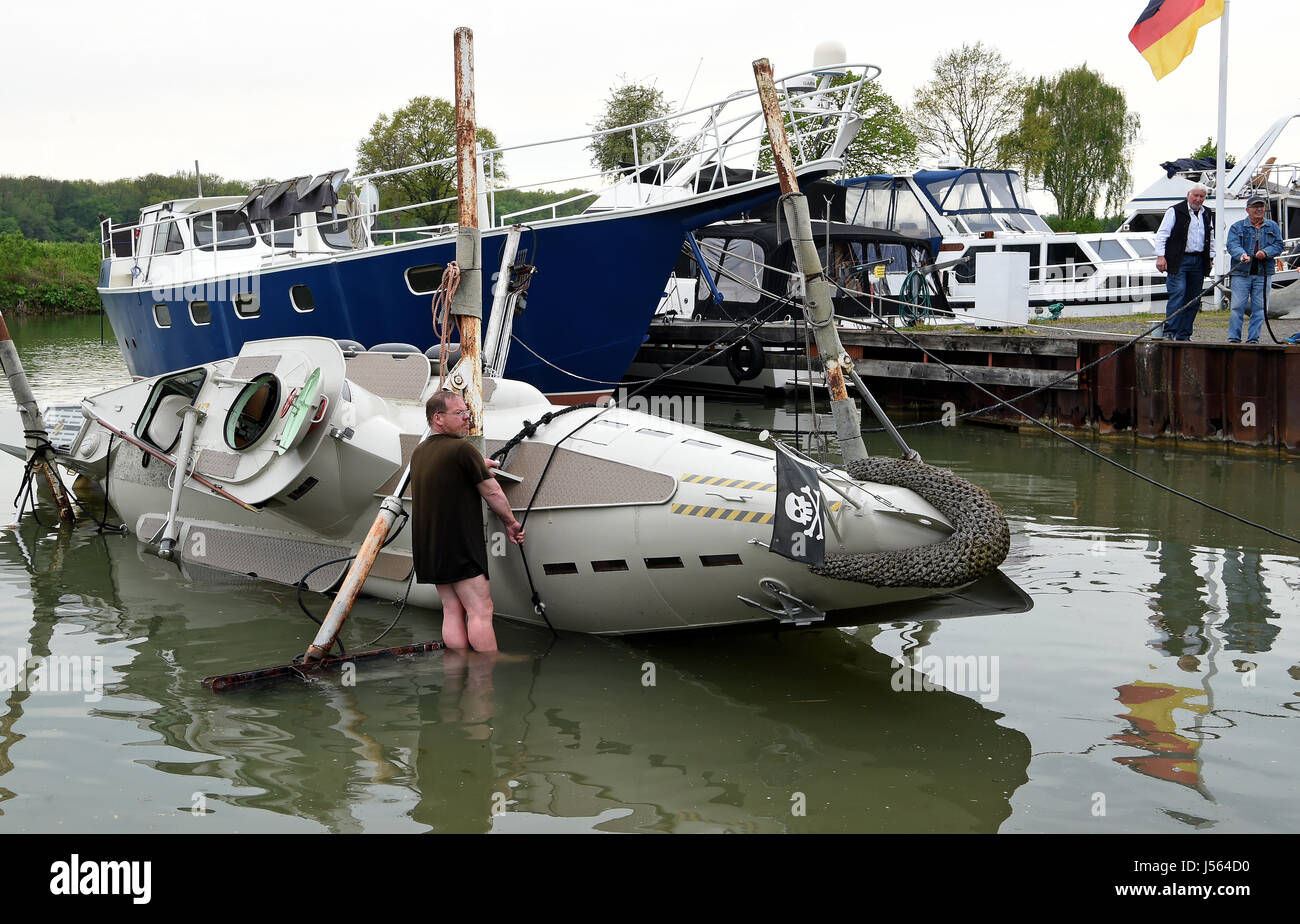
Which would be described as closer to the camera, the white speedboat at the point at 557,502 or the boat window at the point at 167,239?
the white speedboat at the point at 557,502

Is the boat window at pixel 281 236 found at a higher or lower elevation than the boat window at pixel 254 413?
higher

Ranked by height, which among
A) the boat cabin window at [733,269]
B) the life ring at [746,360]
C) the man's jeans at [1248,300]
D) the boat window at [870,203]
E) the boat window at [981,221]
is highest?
the boat window at [870,203]

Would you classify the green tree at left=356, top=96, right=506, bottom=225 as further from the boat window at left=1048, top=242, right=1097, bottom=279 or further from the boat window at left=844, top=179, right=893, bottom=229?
the boat window at left=1048, top=242, right=1097, bottom=279

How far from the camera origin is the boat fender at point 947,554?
6.50m

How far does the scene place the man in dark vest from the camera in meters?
15.2

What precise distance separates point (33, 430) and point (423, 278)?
5573 millimetres

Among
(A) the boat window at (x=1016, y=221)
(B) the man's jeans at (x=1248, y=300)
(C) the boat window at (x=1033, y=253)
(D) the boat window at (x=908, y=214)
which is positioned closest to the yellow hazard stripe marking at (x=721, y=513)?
(B) the man's jeans at (x=1248, y=300)

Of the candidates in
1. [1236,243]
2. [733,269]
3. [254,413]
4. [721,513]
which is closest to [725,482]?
[721,513]

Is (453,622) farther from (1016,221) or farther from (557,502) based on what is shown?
(1016,221)

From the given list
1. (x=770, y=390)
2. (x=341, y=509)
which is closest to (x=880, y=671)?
(x=341, y=509)

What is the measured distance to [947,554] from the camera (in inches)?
258

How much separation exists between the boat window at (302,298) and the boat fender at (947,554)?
1235cm

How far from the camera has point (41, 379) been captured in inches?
1029

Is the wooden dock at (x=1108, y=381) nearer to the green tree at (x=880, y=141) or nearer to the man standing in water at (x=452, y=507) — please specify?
the man standing in water at (x=452, y=507)
